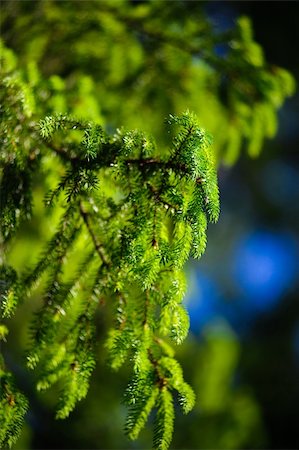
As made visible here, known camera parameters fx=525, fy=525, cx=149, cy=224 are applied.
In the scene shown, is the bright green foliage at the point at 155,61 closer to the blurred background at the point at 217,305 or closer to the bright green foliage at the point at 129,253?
the blurred background at the point at 217,305

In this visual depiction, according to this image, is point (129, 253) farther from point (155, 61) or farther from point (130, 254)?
point (155, 61)

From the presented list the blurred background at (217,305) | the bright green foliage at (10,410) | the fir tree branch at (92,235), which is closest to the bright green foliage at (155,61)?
the blurred background at (217,305)

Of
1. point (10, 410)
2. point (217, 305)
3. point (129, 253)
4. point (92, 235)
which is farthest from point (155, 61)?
point (217, 305)

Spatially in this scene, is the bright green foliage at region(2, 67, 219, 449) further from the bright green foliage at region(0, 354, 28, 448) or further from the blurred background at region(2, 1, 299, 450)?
the blurred background at region(2, 1, 299, 450)

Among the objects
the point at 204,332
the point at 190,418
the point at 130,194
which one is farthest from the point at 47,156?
the point at 204,332

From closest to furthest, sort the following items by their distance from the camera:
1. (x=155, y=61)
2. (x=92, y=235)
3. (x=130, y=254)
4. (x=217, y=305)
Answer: (x=130, y=254) < (x=92, y=235) < (x=155, y=61) < (x=217, y=305)

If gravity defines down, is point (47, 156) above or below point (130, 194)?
below

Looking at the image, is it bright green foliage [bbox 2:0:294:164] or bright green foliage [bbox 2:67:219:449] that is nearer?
bright green foliage [bbox 2:67:219:449]

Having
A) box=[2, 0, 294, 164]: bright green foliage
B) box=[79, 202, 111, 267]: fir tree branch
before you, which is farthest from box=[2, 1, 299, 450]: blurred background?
box=[79, 202, 111, 267]: fir tree branch

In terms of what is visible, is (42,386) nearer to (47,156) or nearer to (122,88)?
(47,156)
